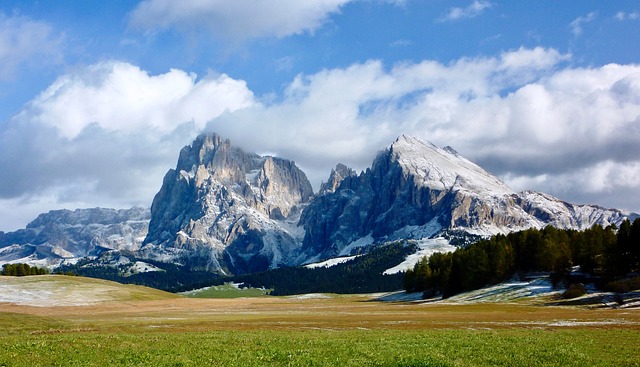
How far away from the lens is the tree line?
119812 mm

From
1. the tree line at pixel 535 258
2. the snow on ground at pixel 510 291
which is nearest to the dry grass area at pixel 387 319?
the snow on ground at pixel 510 291

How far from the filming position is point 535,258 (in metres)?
151

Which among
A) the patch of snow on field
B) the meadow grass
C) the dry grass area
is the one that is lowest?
the dry grass area

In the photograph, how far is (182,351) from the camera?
115 feet

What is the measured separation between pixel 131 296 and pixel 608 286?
13959 cm

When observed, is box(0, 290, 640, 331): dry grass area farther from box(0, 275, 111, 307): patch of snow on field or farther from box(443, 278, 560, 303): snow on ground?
box(443, 278, 560, 303): snow on ground

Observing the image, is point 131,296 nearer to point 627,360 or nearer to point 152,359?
point 152,359

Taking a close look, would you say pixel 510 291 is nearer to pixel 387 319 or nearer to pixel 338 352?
pixel 387 319

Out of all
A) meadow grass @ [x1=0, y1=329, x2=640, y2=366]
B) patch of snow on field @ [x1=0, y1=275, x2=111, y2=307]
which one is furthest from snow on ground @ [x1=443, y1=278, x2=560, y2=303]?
patch of snow on field @ [x1=0, y1=275, x2=111, y2=307]

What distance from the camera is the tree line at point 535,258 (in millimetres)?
119812

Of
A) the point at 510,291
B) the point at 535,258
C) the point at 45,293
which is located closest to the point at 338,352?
the point at 510,291

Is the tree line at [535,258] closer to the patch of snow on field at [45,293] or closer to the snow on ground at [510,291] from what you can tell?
the snow on ground at [510,291]

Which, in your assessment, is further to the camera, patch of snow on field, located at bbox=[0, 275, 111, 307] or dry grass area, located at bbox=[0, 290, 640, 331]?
patch of snow on field, located at bbox=[0, 275, 111, 307]

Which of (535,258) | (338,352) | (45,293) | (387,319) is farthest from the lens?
(535,258)
